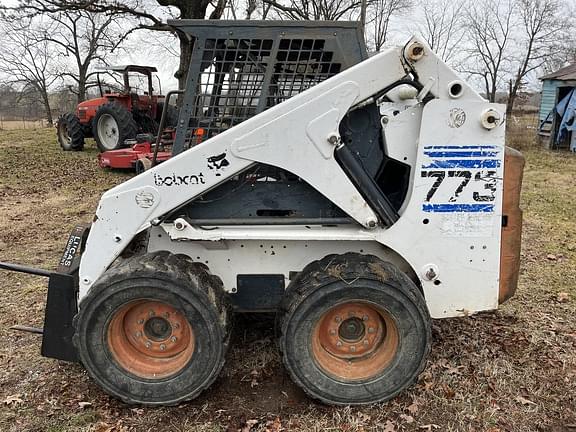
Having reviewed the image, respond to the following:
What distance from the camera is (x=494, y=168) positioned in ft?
10.3

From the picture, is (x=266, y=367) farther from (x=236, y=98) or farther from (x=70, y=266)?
(x=236, y=98)

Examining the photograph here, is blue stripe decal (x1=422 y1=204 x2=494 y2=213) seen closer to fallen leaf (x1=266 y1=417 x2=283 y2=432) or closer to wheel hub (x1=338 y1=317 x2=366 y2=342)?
wheel hub (x1=338 y1=317 x2=366 y2=342)

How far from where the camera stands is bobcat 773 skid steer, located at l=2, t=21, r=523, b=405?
304 centimetres

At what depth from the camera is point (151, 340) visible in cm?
330

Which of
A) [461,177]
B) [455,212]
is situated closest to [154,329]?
[455,212]

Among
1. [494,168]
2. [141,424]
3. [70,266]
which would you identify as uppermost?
[494,168]

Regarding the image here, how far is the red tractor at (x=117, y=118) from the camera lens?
1298cm

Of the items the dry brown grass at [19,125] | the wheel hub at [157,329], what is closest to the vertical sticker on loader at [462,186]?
the wheel hub at [157,329]

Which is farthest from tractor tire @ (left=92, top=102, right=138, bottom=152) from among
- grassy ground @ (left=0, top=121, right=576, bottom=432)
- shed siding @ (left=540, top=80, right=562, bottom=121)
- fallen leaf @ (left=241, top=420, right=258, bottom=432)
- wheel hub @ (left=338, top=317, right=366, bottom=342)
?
shed siding @ (left=540, top=80, right=562, bottom=121)

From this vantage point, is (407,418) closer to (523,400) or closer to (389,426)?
(389,426)

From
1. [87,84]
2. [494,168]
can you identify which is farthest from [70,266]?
[87,84]

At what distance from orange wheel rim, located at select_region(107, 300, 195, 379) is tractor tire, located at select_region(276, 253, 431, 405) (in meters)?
0.63

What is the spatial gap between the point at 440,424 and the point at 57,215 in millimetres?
6981

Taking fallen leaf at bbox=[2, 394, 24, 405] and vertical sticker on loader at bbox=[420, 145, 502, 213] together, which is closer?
vertical sticker on loader at bbox=[420, 145, 502, 213]
